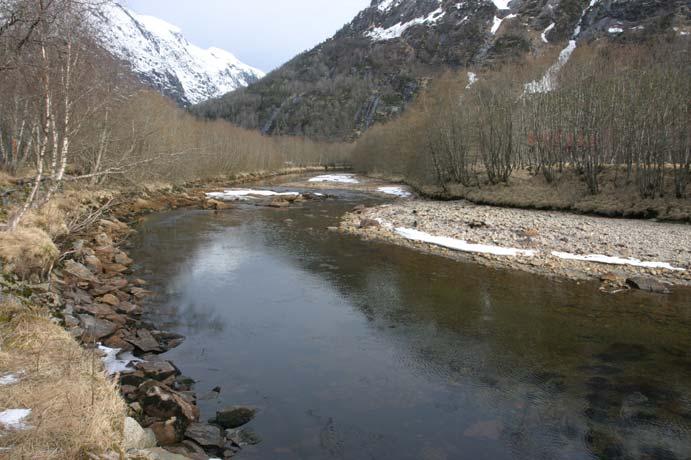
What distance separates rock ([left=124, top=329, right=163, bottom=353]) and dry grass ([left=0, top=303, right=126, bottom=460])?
7.06 ft

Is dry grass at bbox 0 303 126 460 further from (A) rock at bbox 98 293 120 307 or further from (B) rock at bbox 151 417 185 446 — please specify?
(A) rock at bbox 98 293 120 307

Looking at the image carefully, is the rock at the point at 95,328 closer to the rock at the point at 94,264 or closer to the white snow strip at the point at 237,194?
the rock at the point at 94,264

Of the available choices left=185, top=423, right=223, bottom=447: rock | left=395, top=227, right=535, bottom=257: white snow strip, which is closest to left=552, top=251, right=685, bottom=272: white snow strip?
left=395, top=227, right=535, bottom=257: white snow strip

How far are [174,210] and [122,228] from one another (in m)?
9.10

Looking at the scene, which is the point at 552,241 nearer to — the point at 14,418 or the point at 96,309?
the point at 96,309

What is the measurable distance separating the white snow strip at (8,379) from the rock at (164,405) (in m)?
1.83

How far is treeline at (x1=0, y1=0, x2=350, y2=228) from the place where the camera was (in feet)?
31.7

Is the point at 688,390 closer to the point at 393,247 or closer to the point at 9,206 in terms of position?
the point at 393,247

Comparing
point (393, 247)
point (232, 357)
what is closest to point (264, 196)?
point (393, 247)

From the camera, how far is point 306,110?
188250mm

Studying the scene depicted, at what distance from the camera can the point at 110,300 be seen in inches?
488

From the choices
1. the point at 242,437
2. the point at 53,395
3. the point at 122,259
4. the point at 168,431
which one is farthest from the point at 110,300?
the point at 53,395

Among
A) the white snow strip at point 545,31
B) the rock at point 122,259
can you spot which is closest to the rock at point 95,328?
the rock at point 122,259

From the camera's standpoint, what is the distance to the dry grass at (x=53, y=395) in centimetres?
450
